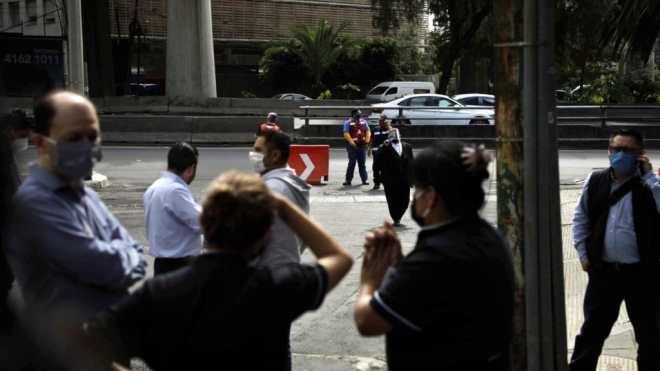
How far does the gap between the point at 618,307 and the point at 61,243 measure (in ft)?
13.4

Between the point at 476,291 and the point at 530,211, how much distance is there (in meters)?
2.20

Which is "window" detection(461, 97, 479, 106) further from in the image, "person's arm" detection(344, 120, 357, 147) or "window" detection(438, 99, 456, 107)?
"person's arm" detection(344, 120, 357, 147)

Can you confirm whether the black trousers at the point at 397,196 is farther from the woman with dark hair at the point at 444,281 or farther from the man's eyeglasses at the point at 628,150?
the woman with dark hair at the point at 444,281

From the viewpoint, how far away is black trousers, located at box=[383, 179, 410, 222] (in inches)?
553

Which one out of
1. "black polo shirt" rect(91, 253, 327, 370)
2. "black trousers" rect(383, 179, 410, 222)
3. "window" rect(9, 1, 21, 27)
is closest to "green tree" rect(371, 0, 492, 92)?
"window" rect(9, 1, 21, 27)

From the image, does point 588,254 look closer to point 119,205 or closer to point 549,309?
point 549,309

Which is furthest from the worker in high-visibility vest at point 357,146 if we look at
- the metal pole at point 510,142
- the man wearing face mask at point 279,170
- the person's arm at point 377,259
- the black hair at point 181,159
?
the person's arm at point 377,259

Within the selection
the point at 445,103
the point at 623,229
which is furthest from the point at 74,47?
the point at 445,103

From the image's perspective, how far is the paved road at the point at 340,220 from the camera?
727 centimetres

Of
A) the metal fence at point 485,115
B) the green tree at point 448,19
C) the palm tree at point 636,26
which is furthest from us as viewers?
the green tree at point 448,19

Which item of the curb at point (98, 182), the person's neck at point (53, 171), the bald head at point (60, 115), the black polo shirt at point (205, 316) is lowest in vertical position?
the curb at point (98, 182)

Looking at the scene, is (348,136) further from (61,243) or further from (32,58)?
(61,243)

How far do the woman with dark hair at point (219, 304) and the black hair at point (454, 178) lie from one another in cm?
66

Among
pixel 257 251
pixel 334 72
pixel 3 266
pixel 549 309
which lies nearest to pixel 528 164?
pixel 549 309
